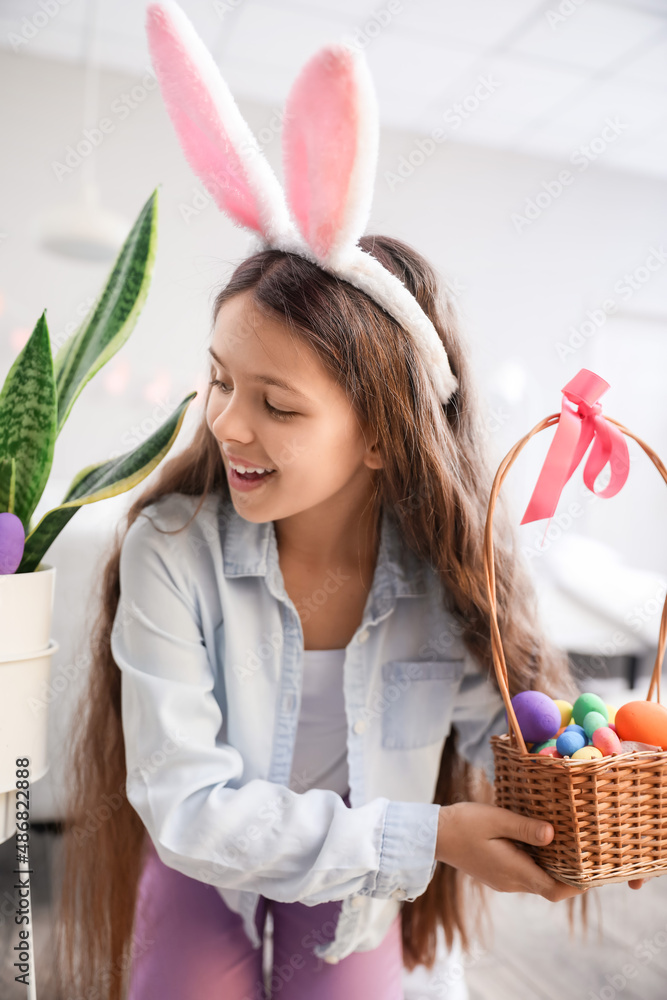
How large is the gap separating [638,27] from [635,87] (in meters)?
0.45

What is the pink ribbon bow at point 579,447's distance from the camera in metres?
0.76

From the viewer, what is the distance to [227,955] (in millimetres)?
930

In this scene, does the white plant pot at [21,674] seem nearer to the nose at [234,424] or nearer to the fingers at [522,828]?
the nose at [234,424]

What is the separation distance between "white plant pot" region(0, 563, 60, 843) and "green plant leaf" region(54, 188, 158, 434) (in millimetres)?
202

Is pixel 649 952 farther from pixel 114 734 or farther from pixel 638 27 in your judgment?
pixel 638 27

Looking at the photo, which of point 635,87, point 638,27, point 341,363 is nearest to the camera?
point 341,363

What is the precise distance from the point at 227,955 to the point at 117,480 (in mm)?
598

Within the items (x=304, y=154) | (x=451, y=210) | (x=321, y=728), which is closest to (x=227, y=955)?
(x=321, y=728)

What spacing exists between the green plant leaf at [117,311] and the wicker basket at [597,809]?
1.62 ft

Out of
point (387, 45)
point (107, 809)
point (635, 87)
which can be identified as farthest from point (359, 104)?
point (635, 87)

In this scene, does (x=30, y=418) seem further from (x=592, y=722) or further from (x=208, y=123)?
(x=592, y=722)

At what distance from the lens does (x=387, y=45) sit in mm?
2809

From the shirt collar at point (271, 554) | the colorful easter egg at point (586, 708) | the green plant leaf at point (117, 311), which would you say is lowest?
the colorful easter egg at point (586, 708)

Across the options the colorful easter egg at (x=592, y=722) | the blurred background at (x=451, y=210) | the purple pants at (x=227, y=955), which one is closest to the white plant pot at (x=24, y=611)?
the purple pants at (x=227, y=955)
